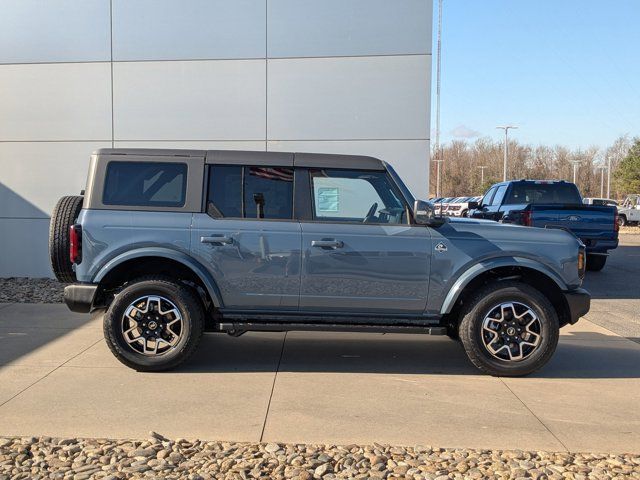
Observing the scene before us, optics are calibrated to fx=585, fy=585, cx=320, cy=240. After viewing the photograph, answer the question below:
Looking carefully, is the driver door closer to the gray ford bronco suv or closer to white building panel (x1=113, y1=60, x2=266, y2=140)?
the gray ford bronco suv

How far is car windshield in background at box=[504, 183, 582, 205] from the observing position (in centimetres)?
1380

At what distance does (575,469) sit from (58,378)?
13.8ft

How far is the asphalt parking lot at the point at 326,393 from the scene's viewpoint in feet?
13.5

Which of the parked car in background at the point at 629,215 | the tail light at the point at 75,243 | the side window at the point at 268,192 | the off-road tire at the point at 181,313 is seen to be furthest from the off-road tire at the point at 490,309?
the parked car in background at the point at 629,215

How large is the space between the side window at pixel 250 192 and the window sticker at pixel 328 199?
0.28 metres

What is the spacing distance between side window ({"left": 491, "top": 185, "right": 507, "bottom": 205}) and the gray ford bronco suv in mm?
8846

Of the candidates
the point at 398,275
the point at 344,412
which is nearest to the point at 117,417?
the point at 344,412

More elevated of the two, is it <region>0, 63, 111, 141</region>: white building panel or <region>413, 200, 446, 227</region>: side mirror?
<region>0, 63, 111, 141</region>: white building panel

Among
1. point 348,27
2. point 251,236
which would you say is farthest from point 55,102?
point 251,236

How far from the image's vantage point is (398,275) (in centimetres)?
529

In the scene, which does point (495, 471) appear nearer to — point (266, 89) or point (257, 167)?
point (257, 167)

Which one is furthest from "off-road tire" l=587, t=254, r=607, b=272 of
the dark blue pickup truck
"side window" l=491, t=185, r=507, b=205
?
"side window" l=491, t=185, r=507, b=205

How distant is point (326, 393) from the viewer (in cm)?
489

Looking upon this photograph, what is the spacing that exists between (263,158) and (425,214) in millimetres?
1573
